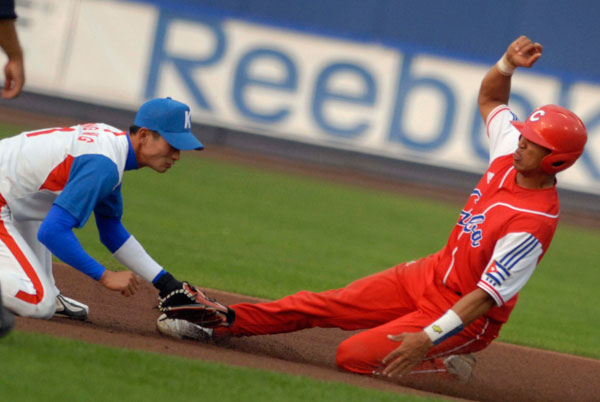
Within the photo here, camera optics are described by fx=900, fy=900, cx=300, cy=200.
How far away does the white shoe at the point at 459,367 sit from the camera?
5586 mm

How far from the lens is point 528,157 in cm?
508

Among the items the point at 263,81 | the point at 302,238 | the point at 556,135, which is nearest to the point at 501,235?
the point at 556,135

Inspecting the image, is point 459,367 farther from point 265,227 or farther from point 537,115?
point 265,227

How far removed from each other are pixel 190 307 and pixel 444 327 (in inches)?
60.3

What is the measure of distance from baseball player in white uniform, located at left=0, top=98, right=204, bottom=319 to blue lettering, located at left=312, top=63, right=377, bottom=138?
12021 mm

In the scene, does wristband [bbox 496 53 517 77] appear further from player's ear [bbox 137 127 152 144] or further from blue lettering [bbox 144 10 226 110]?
blue lettering [bbox 144 10 226 110]

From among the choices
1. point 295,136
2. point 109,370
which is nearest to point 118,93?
point 295,136

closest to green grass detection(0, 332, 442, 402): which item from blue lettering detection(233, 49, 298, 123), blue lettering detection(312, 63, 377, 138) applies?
blue lettering detection(312, 63, 377, 138)

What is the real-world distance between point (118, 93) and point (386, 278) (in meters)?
12.6

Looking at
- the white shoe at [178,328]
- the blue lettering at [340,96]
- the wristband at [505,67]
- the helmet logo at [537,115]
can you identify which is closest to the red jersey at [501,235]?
the wristband at [505,67]

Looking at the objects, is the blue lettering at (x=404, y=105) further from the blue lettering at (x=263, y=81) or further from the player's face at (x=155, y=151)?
the player's face at (x=155, y=151)

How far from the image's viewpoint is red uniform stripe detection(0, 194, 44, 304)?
16.2 ft

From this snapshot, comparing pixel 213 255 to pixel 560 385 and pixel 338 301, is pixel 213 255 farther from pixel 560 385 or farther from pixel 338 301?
pixel 560 385

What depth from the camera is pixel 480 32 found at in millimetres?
17922
